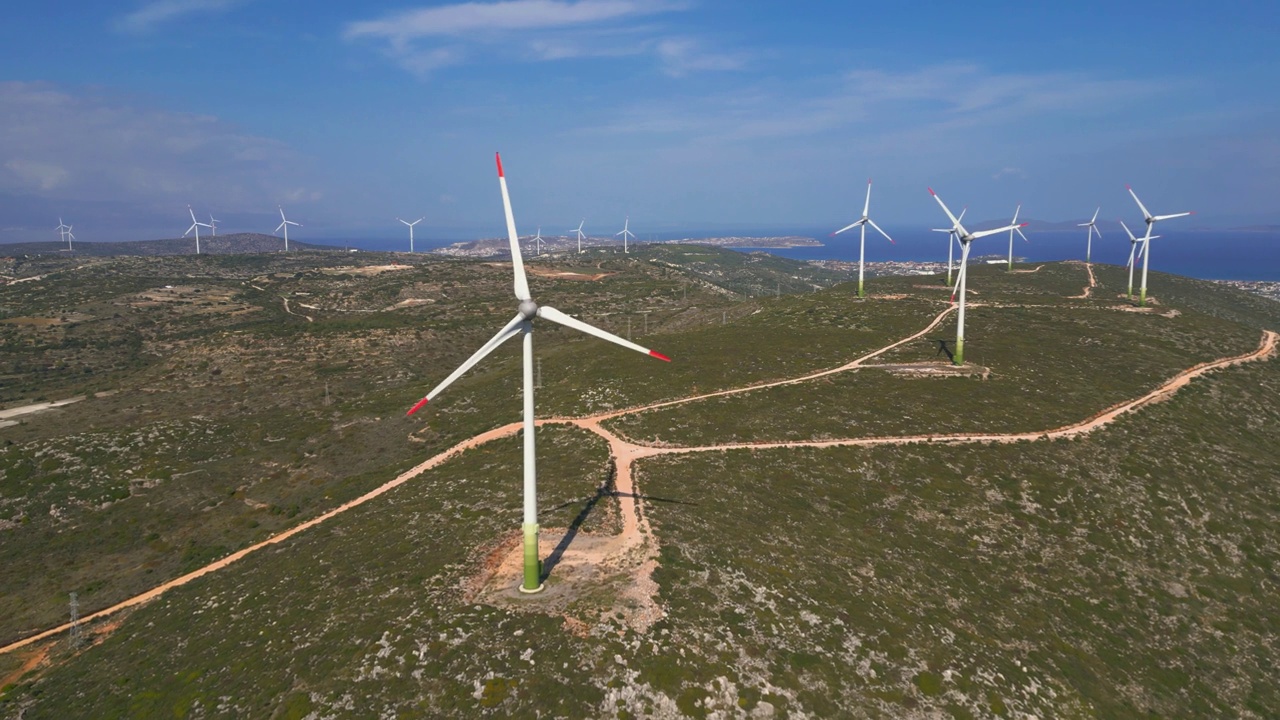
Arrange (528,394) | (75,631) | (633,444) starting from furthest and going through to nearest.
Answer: (633,444)
(75,631)
(528,394)

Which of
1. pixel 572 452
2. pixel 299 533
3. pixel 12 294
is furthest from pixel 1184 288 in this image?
pixel 12 294

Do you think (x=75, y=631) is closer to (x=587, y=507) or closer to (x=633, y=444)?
(x=587, y=507)

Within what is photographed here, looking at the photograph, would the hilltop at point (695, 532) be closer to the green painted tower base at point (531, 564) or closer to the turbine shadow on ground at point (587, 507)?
the turbine shadow on ground at point (587, 507)

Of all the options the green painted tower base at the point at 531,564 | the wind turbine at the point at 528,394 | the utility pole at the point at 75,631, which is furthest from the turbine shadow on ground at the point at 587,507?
the utility pole at the point at 75,631

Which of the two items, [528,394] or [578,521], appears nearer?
[528,394]

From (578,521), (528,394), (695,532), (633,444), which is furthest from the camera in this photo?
(633,444)

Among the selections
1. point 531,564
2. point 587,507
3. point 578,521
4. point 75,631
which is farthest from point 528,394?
point 75,631
